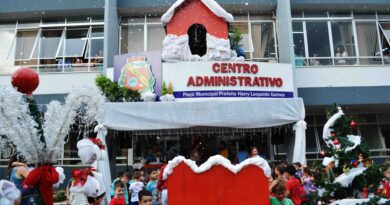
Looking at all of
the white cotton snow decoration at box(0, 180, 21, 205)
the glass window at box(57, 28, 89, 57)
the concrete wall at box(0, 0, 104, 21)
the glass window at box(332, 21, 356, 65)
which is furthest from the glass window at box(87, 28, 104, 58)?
the white cotton snow decoration at box(0, 180, 21, 205)

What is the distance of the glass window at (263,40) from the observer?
1673 centimetres

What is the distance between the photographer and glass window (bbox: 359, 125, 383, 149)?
1756 centimetres

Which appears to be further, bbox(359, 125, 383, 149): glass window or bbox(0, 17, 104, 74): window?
bbox(359, 125, 383, 149): glass window

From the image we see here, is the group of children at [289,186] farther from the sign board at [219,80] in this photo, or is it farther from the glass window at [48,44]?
the glass window at [48,44]

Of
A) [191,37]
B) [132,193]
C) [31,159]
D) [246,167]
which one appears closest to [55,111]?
[31,159]

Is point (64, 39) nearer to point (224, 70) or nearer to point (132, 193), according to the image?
point (224, 70)

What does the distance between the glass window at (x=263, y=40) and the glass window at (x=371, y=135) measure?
5463 millimetres

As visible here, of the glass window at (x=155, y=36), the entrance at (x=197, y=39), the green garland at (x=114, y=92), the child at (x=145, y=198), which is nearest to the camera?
the child at (x=145, y=198)

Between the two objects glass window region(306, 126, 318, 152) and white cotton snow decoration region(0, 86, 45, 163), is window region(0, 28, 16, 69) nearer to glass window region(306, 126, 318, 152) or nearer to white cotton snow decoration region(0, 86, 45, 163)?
glass window region(306, 126, 318, 152)

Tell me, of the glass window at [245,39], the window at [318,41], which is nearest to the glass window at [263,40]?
the glass window at [245,39]

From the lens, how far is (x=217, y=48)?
511 inches

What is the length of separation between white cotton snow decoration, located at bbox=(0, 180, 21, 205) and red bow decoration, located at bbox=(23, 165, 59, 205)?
206 millimetres

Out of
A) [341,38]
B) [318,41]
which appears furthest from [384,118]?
[318,41]

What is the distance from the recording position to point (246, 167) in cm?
641
